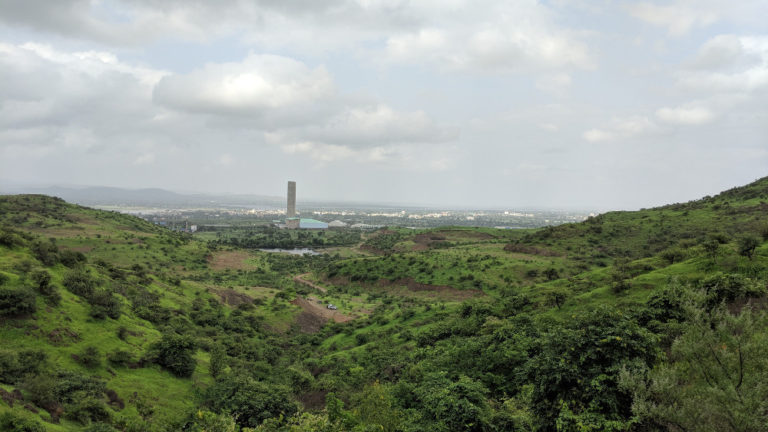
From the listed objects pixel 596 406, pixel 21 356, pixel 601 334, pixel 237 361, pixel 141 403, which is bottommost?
pixel 237 361

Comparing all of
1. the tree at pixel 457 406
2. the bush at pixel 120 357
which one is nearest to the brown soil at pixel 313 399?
the tree at pixel 457 406

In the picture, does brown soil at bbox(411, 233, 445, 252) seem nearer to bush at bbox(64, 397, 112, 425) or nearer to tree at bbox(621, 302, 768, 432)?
bush at bbox(64, 397, 112, 425)

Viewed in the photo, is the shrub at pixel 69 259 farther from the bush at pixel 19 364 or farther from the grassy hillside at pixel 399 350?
the bush at pixel 19 364

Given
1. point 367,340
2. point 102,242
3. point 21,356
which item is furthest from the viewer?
point 102,242

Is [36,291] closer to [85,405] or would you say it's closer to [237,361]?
[85,405]

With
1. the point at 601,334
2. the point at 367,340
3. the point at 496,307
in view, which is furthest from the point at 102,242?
the point at 601,334

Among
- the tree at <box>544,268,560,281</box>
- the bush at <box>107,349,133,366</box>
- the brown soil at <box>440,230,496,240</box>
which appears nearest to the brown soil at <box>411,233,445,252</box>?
the brown soil at <box>440,230,496,240</box>
